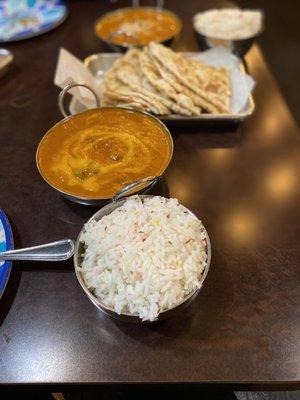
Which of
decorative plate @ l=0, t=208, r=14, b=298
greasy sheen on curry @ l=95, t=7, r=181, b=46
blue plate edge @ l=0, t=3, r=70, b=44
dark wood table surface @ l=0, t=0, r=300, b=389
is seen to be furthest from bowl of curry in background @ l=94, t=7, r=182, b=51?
decorative plate @ l=0, t=208, r=14, b=298

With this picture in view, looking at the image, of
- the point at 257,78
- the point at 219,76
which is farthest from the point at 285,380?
the point at 257,78

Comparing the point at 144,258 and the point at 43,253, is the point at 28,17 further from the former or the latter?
the point at 144,258

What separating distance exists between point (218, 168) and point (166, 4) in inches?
60.2

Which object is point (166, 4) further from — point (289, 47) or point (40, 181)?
point (289, 47)

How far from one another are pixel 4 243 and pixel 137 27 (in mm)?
1525

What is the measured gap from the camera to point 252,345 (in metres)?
0.93

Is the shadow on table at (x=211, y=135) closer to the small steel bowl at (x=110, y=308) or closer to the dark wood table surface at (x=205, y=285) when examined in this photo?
the dark wood table surface at (x=205, y=285)

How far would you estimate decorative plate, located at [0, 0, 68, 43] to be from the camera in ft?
6.95

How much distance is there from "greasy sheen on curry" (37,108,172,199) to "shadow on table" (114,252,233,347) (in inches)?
15.3

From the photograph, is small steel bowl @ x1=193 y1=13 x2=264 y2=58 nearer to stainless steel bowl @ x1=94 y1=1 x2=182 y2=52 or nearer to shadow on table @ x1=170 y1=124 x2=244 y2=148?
stainless steel bowl @ x1=94 y1=1 x2=182 y2=52

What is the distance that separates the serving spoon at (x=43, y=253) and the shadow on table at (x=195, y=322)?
24 centimetres

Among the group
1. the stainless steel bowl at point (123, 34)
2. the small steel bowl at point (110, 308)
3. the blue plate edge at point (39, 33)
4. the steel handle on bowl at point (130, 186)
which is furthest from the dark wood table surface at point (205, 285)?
the blue plate edge at point (39, 33)

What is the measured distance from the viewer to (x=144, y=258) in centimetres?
90

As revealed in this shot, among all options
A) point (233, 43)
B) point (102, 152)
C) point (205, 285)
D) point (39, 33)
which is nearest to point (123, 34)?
point (39, 33)
